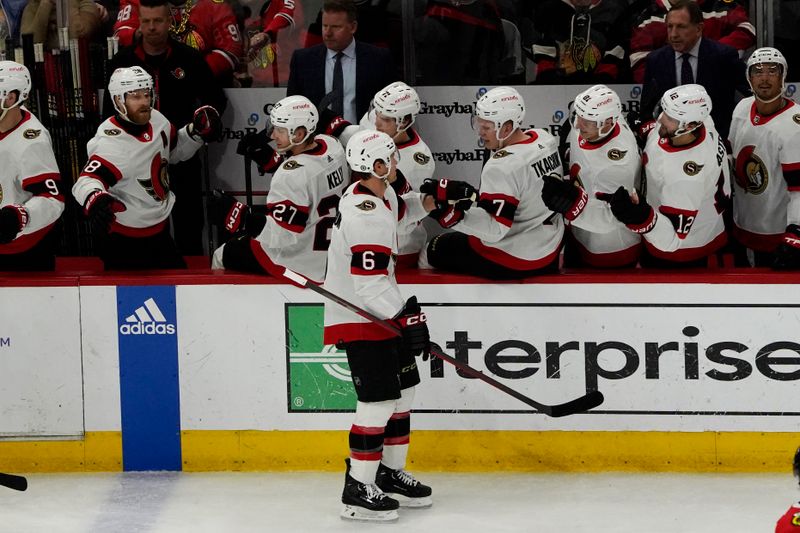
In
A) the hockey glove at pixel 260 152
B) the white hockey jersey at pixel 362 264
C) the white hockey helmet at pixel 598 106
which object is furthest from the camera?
the hockey glove at pixel 260 152

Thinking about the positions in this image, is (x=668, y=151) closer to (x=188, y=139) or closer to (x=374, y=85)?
(x=374, y=85)

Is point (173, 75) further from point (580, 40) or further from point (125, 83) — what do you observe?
point (580, 40)

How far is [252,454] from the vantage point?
5816 mm

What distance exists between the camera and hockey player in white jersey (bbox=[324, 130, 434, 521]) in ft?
16.8

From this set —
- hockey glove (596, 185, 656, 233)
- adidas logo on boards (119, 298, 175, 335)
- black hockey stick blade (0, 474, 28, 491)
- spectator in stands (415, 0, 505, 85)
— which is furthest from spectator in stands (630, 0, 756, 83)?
black hockey stick blade (0, 474, 28, 491)

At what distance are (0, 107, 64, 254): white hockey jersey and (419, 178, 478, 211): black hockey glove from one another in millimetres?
1555

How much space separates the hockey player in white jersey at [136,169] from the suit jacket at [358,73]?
61 cm

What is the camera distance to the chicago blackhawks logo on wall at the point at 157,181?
6.11 m

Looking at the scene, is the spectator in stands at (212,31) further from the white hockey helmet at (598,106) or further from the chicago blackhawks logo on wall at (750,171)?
the chicago blackhawks logo on wall at (750,171)

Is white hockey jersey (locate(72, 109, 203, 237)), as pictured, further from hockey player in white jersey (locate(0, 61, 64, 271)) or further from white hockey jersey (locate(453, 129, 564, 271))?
white hockey jersey (locate(453, 129, 564, 271))

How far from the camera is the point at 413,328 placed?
512 centimetres

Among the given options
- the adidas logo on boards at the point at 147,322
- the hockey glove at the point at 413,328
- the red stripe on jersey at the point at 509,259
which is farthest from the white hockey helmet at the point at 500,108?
the adidas logo on boards at the point at 147,322

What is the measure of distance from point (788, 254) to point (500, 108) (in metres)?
1.28

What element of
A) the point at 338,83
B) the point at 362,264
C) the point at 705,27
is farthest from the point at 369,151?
the point at 705,27
